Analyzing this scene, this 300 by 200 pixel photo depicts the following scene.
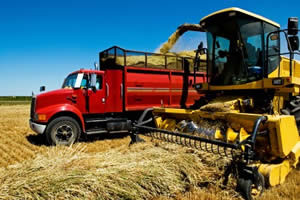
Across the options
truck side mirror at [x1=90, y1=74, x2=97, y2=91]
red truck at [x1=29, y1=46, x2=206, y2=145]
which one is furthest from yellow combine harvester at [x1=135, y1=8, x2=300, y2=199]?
truck side mirror at [x1=90, y1=74, x2=97, y2=91]

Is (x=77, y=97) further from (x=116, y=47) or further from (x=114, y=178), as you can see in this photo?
(x=114, y=178)

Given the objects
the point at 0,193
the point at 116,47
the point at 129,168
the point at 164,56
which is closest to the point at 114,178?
the point at 129,168

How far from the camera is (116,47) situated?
25.2ft

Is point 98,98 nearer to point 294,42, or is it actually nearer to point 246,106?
point 246,106

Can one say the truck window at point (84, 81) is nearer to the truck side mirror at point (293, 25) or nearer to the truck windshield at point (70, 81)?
the truck windshield at point (70, 81)

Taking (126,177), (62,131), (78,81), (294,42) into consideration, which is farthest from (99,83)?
(294,42)

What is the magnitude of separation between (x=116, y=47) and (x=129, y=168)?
5341 mm

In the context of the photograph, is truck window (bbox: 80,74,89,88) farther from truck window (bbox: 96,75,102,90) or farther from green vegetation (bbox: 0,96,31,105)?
green vegetation (bbox: 0,96,31,105)

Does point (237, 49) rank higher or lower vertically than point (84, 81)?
higher

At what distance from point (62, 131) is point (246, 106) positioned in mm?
4734

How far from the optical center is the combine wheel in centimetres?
288

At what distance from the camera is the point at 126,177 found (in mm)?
2869

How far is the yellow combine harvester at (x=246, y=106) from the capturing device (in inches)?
128

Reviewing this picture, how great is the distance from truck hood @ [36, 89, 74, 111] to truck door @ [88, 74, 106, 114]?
2.09 feet
